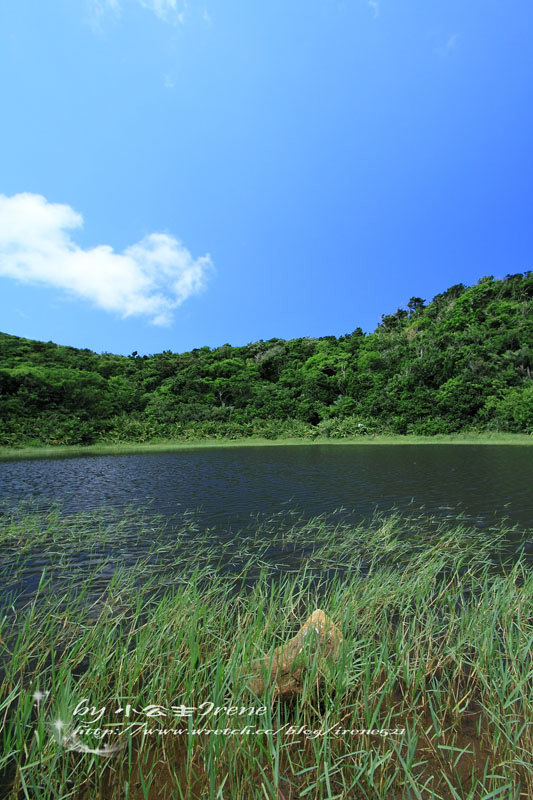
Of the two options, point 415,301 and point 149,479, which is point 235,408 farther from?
point 415,301

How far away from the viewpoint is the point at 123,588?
5324 mm

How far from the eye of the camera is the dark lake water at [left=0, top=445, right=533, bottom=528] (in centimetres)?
1080

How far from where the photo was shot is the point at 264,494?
1320cm

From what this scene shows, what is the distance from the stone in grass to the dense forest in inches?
1562

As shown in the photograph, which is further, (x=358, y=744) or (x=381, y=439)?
(x=381, y=439)

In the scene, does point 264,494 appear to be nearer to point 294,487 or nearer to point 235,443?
point 294,487

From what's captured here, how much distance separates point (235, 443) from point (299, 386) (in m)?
21.0

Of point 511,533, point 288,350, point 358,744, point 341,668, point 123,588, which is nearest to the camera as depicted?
point 358,744

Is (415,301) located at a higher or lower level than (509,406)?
higher

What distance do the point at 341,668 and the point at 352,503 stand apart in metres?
9.20

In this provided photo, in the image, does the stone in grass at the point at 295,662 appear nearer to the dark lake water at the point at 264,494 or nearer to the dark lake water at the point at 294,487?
→ the dark lake water at the point at 264,494

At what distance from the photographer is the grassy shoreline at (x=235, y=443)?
3272cm

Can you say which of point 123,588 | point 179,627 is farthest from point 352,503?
point 179,627

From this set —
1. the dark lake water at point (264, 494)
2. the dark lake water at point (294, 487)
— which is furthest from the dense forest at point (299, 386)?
the dark lake water at point (264, 494)
